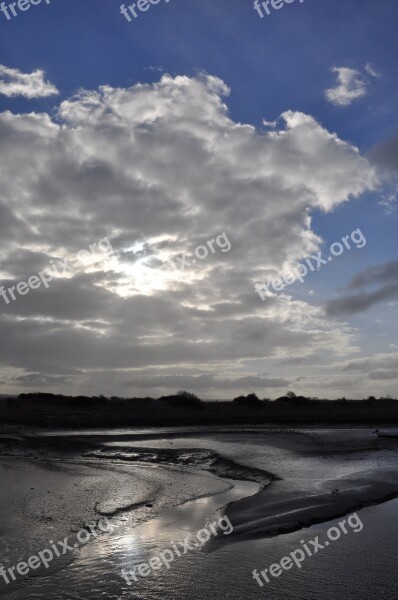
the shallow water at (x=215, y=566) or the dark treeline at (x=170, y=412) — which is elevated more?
the dark treeline at (x=170, y=412)

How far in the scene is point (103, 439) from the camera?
27.2 m

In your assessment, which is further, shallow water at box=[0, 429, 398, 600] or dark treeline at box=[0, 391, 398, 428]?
dark treeline at box=[0, 391, 398, 428]

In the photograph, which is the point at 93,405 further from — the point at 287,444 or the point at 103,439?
the point at 287,444

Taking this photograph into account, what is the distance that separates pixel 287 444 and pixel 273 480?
10487 millimetres

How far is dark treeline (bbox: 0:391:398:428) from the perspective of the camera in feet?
137

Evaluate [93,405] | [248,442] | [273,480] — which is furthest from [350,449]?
[93,405]

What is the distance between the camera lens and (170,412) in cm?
5384

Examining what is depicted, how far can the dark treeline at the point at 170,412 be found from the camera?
41.7m

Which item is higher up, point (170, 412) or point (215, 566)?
point (170, 412)

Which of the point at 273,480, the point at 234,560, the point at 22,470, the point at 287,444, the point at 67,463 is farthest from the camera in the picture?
the point at 287,444

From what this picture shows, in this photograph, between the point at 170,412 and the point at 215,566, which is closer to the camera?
the point at 215,566

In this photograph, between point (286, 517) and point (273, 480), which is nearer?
point (286, 517)

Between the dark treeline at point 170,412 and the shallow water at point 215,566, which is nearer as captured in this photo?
the shallow water at point 215,566

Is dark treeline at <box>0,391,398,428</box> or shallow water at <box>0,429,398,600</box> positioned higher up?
dark treeline at <box>0,391,398,428</box>
